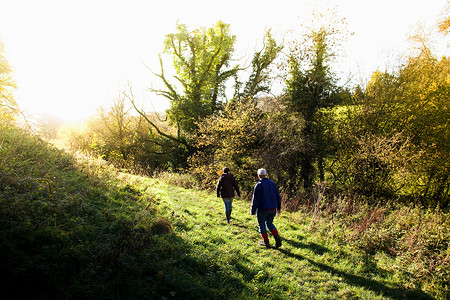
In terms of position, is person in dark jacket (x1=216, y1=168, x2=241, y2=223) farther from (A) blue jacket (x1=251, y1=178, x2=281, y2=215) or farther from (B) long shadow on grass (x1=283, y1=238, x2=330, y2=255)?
(B) long shadow on grass (x1=283, y1=238, x2=330, y2=255)

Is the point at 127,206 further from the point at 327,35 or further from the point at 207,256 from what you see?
the point at 327,35

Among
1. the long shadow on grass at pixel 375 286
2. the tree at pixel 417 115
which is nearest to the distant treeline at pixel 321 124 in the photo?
the tree at pixel 417 115

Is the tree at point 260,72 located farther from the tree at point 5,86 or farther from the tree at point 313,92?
the tree at point 5,86

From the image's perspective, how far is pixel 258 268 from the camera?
5047 mm

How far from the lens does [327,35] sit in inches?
578

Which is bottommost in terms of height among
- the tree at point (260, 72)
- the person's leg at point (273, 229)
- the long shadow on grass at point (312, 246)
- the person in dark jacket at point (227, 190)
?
the long shadow on grass at point (312, 246)

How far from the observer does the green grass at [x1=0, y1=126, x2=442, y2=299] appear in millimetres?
3232

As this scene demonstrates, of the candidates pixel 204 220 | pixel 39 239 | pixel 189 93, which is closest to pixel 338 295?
pixel 204 220

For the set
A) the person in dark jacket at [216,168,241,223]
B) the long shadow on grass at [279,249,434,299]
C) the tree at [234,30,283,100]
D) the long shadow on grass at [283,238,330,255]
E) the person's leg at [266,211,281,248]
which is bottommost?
the long shadow on grass at [279,249,434,299]

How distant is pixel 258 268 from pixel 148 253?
244cm

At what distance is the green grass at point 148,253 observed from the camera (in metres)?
3.23

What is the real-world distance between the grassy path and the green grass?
0.08 feet

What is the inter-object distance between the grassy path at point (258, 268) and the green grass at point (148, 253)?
0.08ft

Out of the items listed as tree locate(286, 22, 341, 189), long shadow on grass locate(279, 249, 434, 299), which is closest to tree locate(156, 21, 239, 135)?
tree locate(286, 22, 341, 189)
